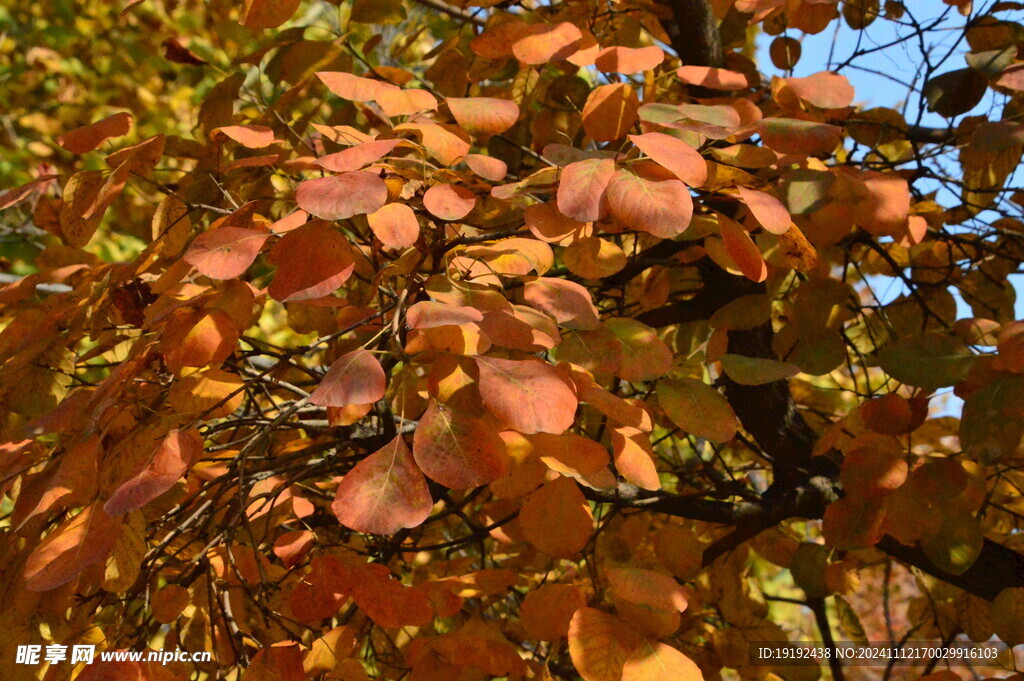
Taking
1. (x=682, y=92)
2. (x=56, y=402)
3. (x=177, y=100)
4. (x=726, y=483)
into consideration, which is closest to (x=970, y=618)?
(x=726, y=483)

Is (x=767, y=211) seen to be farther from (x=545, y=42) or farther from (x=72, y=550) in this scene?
(x=72, y=550)

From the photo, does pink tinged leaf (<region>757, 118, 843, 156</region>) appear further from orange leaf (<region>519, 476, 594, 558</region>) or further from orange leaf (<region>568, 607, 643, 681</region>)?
orange leaf (<region>568, 607, 643, 681</region>)

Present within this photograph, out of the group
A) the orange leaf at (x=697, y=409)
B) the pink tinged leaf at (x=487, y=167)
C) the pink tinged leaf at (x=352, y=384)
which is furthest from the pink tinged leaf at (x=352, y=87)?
the orange leaf at (x=697, y=409)

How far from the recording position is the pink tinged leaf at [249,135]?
915 millimetres

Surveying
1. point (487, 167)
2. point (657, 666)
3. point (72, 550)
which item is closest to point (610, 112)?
point (487, 167)

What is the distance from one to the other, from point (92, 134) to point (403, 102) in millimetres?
352

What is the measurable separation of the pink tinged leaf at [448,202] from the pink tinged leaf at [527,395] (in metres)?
0.19

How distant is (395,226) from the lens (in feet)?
2.67

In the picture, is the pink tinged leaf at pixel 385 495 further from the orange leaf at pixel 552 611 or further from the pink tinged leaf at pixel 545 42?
the pink tinged leaf at pixel 545 42

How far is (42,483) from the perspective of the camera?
87 centimetres

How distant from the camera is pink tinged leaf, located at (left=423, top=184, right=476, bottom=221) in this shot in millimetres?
822

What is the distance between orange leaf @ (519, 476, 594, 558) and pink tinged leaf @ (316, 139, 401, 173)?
0.37 m

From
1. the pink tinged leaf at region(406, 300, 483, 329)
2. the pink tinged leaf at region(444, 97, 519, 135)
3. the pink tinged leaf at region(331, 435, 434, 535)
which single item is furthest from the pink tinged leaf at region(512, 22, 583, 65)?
the pink tinged leaf at region(331, 435, 434, 535)

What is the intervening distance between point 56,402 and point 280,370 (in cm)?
29
